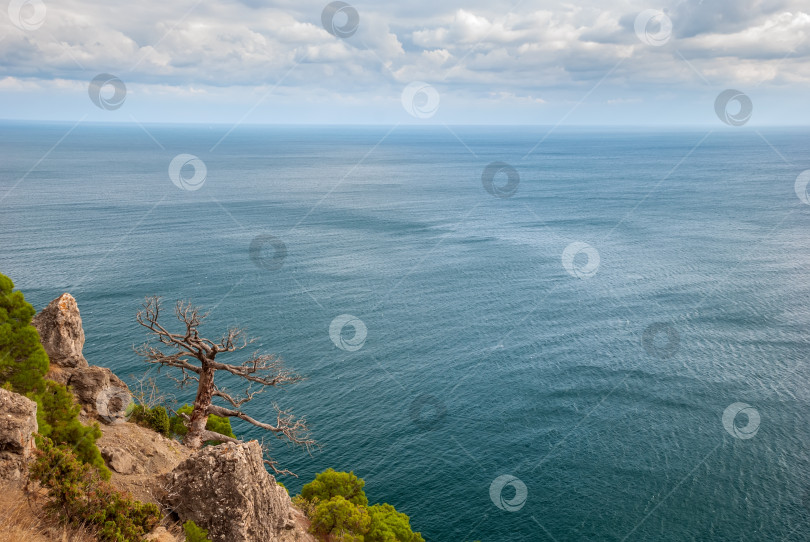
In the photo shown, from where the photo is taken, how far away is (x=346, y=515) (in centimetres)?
3750

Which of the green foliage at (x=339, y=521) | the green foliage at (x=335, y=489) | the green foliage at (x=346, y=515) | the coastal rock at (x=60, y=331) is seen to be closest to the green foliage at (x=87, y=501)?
the coastal rock at (x=60, y=331)

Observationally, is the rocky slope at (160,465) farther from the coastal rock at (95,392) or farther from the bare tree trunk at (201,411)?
the bare tree trunk at (201,411)

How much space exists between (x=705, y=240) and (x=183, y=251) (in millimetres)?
122239

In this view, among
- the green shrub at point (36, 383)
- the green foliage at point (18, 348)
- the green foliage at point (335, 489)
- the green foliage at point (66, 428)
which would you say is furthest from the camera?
the green foliage at point (335, 489)

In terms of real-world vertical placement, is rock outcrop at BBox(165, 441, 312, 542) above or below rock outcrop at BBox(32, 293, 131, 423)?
below

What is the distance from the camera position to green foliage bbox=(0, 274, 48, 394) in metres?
29.3

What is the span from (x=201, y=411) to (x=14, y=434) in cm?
1412

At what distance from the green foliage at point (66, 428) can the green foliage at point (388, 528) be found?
18733mm

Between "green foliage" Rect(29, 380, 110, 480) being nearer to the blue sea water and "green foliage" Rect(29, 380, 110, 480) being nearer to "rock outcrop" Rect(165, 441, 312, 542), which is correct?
"rock outcrop" Rect(165, 441, 312, 542)

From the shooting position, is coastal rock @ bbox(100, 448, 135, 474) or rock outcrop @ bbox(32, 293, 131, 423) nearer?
coastal rock @ bbox(100, 448, 135, 474)

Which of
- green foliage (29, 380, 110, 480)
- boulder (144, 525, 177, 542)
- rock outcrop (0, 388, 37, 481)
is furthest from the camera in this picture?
green foliage (29, 380, 110, 480)

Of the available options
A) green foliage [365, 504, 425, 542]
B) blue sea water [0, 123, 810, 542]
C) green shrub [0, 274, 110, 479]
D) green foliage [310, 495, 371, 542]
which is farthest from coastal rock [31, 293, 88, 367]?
blue sea water [0, 123, 810, 542]

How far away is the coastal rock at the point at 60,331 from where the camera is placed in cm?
3534

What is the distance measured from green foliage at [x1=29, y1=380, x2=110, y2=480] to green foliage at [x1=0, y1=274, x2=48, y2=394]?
37.6 inches
